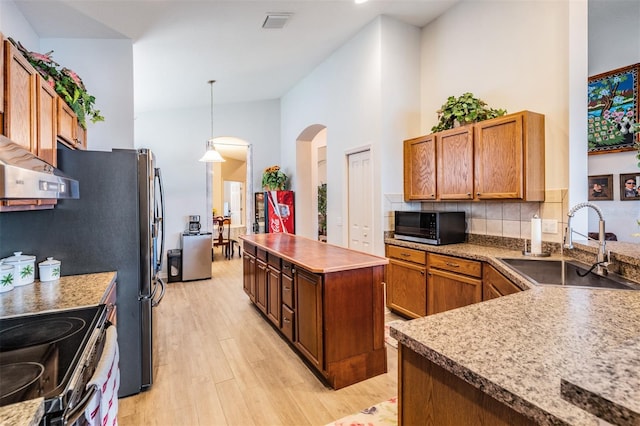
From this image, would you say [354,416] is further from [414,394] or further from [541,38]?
[541,38]

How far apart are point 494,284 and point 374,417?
1375 mm

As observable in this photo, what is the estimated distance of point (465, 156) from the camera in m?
3.21

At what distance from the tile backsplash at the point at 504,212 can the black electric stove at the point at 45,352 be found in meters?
3.19

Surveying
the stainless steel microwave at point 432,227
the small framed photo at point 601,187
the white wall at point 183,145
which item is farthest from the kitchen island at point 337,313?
the white wall at point 183,145

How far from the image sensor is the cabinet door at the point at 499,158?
276 centimetres

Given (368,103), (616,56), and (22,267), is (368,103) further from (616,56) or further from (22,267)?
(22,267)

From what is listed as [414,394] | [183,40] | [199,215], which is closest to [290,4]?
[183,40]

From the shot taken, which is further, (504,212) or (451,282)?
(504,212)

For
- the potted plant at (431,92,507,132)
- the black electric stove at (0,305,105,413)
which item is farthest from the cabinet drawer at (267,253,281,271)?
the potted plant at (431,92,507,132)

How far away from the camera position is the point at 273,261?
10.5 ft

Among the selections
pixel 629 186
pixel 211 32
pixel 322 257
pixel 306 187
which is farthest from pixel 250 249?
pixel 629 186

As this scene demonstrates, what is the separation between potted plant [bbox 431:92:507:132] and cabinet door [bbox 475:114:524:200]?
6.9 inches

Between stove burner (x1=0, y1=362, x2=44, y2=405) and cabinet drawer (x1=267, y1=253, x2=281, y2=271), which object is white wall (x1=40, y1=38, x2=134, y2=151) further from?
stove burner (x1=0, y1=362, x2=44, y2=405)

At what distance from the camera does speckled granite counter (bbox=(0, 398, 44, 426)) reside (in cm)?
74
